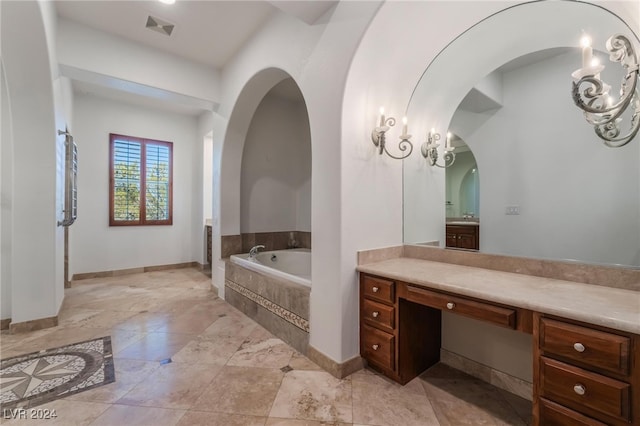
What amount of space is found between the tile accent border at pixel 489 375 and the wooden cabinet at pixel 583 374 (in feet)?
1.97

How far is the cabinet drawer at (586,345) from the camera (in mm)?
1028

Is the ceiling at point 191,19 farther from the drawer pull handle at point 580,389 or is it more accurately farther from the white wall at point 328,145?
the drawer pull handle at point 580,389

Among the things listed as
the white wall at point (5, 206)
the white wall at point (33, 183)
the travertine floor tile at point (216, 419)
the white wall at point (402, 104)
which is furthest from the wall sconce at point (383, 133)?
the white wall at point (5, 206)

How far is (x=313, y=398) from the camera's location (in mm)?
1710

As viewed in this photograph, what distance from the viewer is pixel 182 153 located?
5391 mm

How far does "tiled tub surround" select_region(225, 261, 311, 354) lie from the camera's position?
2.29 meters

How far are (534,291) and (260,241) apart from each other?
3378mm

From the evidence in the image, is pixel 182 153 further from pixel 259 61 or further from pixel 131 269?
pixel 259 61

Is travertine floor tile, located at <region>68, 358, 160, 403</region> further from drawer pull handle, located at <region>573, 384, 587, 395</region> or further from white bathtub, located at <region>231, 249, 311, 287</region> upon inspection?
drawer pull handle, located at <region>573, 384, 587, 395</region>

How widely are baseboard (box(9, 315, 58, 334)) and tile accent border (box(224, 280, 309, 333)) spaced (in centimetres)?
171

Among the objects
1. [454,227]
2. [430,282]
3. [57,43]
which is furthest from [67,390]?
[57,43]

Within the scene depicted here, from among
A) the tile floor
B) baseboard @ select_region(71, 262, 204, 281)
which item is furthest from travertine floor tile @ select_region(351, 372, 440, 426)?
baseboard @ select_region(71, 262, 204, 281)

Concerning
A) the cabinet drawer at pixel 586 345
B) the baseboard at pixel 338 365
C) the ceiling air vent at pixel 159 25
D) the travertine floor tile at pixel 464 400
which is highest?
the ceiling air vent at pixel 159 25

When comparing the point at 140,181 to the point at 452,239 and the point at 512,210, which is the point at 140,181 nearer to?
the point at 452,239
